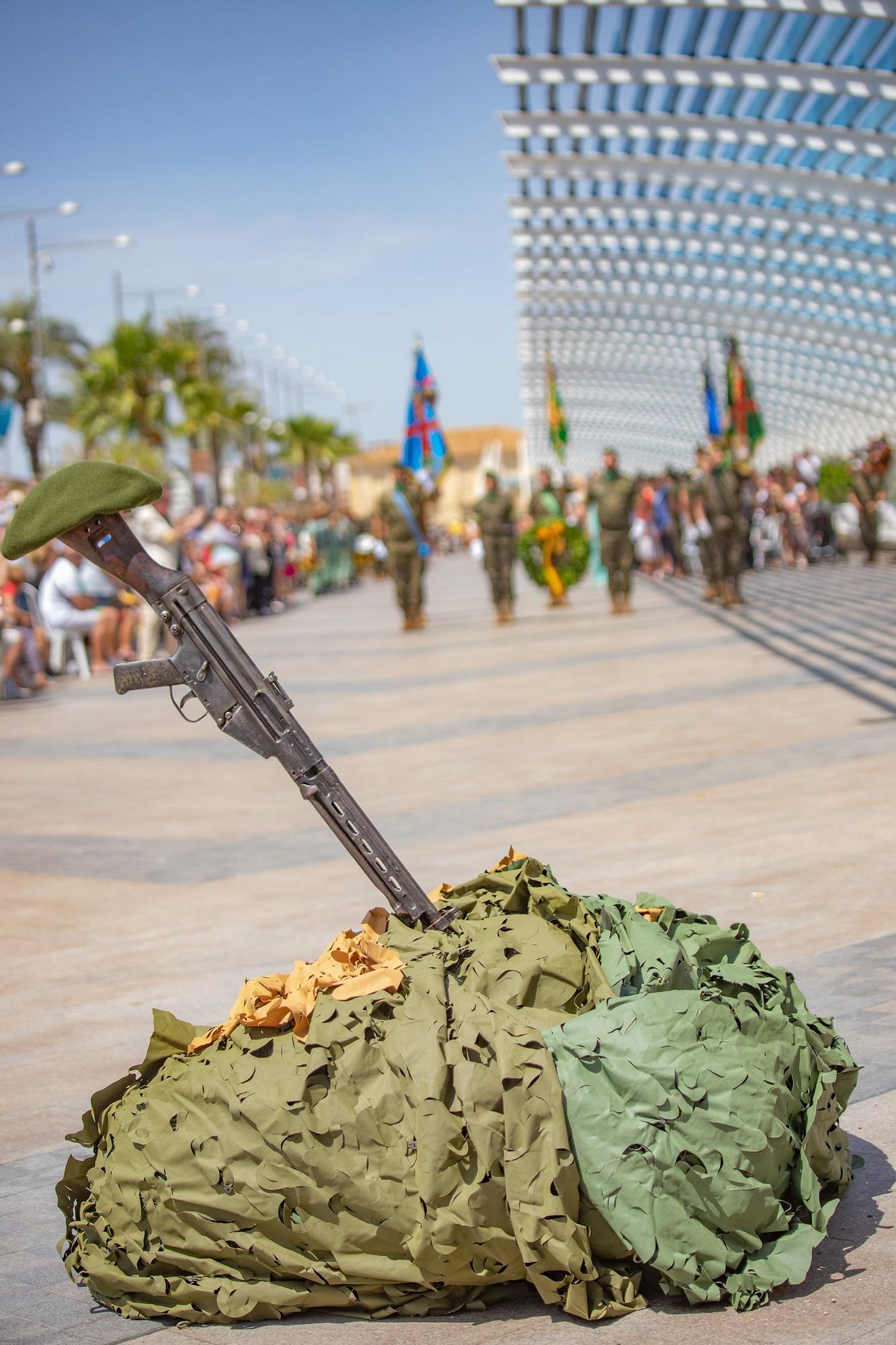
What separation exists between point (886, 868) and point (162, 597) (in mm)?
3804

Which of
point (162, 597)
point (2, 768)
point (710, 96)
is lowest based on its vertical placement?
point (2, 768)

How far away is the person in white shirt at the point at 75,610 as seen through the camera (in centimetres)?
1853

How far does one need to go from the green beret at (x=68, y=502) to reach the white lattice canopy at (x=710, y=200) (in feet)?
54.0

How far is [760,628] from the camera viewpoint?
18266 mm

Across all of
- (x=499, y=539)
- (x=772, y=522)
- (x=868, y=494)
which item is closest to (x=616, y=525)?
(x=499, y=539)

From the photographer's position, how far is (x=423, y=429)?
26234 mm

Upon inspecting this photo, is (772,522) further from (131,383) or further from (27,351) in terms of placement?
(27,351)

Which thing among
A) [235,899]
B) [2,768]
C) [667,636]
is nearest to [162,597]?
[235,899]

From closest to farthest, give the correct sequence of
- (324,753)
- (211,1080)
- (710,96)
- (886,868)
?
(211,1080) → (886,868) → (324,753) → (710,96)

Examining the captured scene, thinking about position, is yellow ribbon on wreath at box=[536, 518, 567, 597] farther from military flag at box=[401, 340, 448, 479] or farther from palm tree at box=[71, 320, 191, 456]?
palm tree at box=[71, 320, 191, 456]

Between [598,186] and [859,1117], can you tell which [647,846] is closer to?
[859,1117]

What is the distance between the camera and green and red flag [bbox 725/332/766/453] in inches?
1158

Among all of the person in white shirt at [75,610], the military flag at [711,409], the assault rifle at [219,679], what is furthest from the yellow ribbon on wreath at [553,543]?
the assault rifle at [219,679]

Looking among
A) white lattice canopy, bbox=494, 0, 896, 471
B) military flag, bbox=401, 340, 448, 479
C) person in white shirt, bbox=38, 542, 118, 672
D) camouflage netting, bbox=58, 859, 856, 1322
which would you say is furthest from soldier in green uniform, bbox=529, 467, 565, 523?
camouflage netting, bbox=58, 859, 856, 1322
